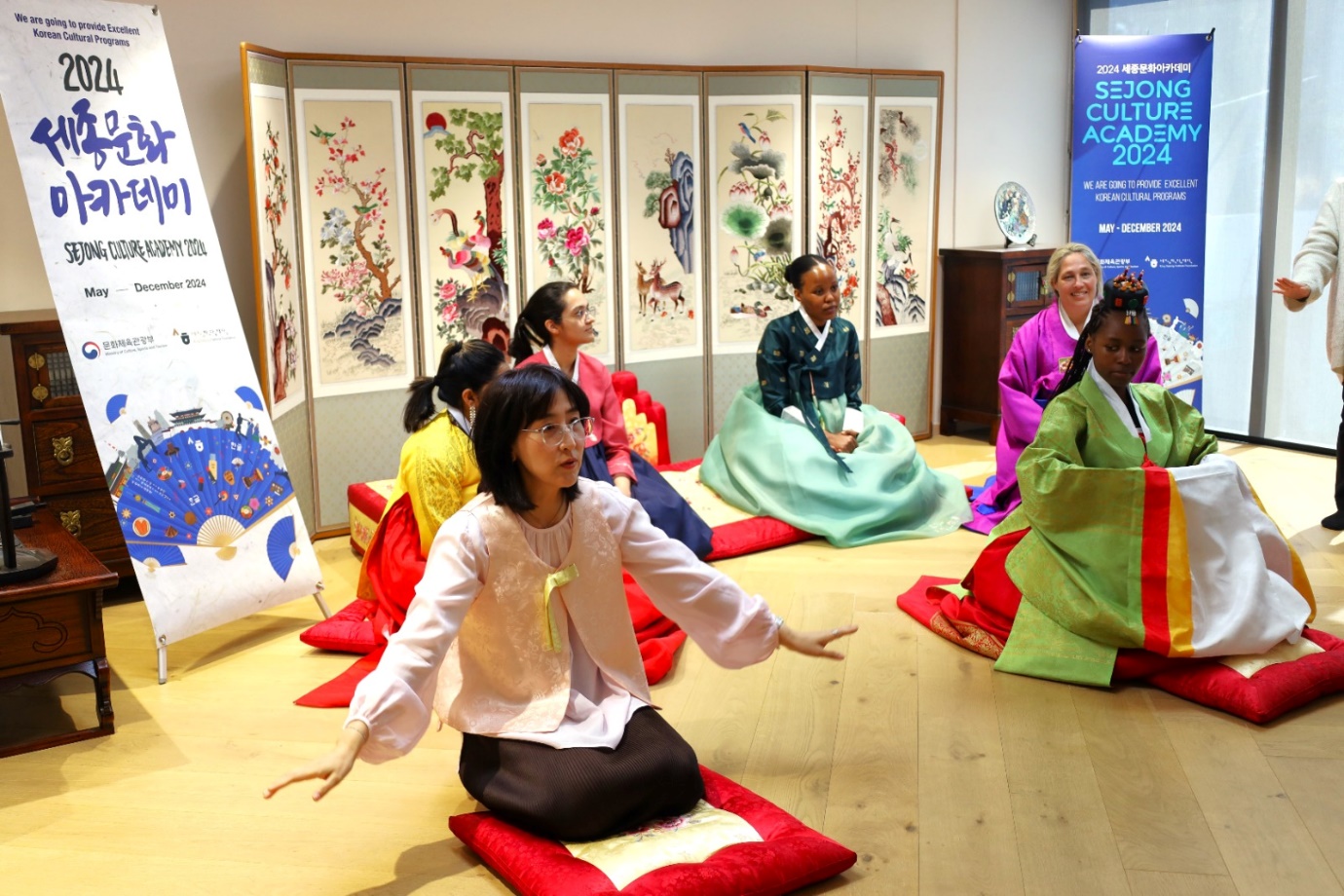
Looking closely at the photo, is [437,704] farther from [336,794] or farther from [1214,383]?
[1214,383]

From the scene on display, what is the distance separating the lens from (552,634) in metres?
2.89

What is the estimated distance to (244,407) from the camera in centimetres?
432

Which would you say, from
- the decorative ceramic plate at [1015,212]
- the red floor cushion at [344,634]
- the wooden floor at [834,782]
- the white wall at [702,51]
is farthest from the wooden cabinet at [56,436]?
the decorative ceramic plate at [1015,212]

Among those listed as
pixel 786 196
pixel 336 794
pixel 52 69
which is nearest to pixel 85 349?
pixel 52 69

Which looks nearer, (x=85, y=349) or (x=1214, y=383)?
(x=85, y=349)

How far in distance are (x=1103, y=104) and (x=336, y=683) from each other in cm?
518

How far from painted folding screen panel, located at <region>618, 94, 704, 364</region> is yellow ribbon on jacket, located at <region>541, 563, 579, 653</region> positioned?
346cm

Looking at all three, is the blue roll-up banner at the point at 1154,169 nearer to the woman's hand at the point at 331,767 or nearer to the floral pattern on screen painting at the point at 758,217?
the floral pattern on screen painting at the point at 758,217

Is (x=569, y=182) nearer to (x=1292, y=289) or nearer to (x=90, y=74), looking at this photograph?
(x=90, y=74)

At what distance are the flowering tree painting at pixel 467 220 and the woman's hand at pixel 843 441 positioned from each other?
1507 mm

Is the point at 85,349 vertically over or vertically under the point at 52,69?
under

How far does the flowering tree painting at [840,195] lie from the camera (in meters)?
6.57

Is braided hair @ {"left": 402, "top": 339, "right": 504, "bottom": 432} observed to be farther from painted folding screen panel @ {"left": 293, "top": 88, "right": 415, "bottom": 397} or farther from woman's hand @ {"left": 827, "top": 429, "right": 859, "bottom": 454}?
woman's hand @ {"left": 827, "top": 429, "right": 859, "bottom": 454}

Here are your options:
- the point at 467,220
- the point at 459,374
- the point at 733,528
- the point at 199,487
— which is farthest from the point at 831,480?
the point at 199,487
